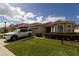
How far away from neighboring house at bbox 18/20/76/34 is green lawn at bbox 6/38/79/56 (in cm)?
15

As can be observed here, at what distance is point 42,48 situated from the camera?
5551mm

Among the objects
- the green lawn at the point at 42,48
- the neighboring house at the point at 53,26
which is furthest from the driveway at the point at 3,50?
the neighboring house at the point at 53,26

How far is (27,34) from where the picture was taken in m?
5.64

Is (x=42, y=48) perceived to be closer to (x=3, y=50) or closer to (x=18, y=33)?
(x=18, y=33)

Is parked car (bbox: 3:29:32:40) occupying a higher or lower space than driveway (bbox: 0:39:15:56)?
higher

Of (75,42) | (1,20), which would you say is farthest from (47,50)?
(1,20)

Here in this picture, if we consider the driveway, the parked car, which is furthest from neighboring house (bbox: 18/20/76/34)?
the driveway

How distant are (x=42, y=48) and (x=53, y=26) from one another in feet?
1.17

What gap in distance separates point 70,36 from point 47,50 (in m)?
0.39

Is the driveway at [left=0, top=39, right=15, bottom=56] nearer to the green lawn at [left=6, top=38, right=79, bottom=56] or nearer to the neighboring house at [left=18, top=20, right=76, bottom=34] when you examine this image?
the green lawn at [left=6, top=38, right=79, bottom=56]

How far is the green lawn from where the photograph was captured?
551 centimetres

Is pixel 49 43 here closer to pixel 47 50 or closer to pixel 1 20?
pixel 47 50

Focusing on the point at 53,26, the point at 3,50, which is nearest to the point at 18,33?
the point at 3,50

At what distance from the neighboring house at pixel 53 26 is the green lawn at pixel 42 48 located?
15cm
